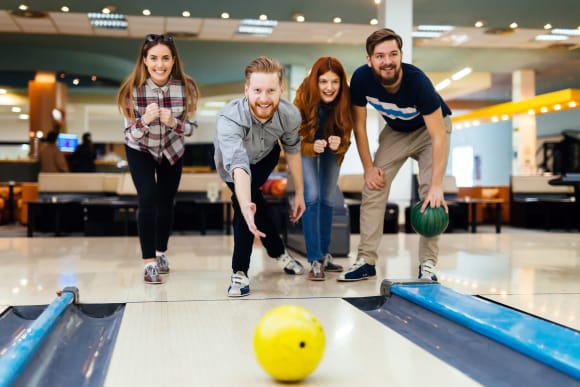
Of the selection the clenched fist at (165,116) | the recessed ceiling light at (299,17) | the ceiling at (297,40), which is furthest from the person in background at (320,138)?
the recessed ceiling light at (299,17)

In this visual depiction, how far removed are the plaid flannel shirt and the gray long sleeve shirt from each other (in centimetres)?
43

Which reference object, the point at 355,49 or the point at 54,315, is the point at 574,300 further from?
the point at 355,49

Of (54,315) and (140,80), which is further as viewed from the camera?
(140,80)

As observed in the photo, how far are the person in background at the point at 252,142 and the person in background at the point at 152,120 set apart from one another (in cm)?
43

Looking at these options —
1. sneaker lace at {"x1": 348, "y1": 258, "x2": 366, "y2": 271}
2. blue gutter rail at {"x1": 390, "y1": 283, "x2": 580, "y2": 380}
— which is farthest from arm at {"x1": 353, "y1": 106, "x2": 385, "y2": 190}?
blue gutter rail at {"x1": 390, "y1": 283, "x2": 580, "y2": 380}

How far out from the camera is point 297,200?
9.31ft

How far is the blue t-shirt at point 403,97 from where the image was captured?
2.88 metres

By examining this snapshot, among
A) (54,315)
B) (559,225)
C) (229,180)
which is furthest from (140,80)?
(559,225)

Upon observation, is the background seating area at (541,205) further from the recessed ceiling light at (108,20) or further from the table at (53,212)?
the recessed ceiling light at (108,20)

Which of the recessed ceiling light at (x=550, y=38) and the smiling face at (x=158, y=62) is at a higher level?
the recessed ceiling light at (x=550, y=38)

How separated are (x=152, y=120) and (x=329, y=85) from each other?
86 cm

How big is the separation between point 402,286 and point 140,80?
1.58 meters

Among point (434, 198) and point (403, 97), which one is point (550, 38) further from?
point (434, 198)

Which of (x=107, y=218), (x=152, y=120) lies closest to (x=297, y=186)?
(x=152, y=120)
